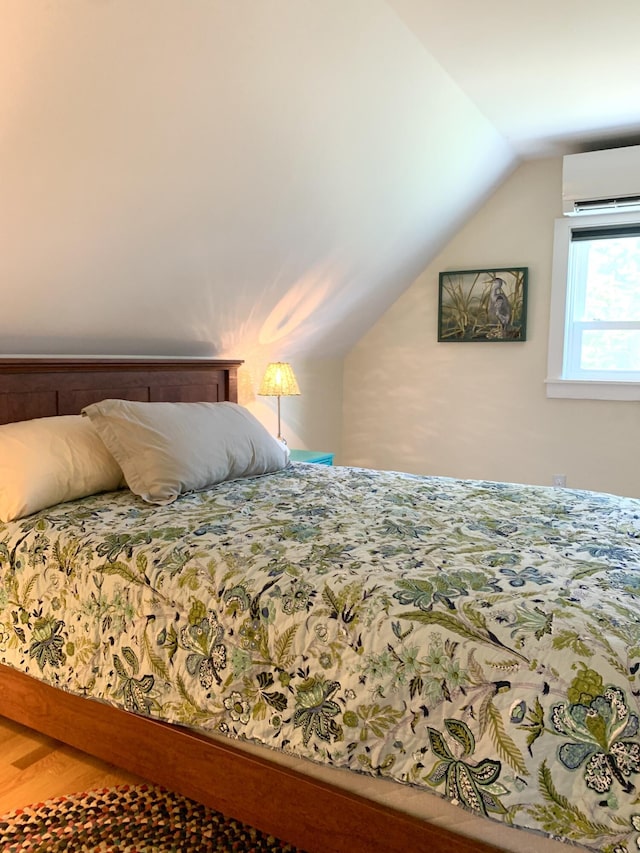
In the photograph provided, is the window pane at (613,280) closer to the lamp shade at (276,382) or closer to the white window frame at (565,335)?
the white window frame at (565,335)

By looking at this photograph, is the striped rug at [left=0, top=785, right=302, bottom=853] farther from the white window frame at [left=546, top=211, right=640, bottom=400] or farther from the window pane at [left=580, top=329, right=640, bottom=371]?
the window pane at [left=580, top=329, right=640, bottom=371]

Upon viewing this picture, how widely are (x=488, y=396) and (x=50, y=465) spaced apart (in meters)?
2.90

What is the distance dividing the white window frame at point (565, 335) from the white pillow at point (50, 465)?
2.76 meters

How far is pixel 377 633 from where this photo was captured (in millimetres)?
1304

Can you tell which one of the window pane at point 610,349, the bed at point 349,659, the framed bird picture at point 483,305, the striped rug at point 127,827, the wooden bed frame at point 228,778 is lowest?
the striped rug at point 127,827

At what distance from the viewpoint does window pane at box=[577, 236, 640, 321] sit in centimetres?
371

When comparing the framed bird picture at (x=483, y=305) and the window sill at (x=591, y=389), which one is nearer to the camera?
the window sill at (x=591, y=389)

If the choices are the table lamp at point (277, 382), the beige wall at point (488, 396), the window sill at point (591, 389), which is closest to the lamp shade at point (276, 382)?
the table lamp at point (277, 382)

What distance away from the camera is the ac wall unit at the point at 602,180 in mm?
3314

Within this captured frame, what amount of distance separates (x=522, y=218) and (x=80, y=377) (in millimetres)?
2769

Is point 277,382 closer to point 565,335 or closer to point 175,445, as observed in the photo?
point 175,445

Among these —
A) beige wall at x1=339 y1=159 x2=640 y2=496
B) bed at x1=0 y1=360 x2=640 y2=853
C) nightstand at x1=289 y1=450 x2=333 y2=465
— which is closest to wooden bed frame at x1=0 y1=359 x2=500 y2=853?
bed at x1=0 y1=360 x2=640 y2=853

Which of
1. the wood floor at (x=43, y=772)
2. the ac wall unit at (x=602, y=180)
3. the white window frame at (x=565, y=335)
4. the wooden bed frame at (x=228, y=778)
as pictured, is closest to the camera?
the wooden bed frame at (x=228, y=778)

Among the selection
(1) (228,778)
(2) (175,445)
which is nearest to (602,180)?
(2) (175,445)
